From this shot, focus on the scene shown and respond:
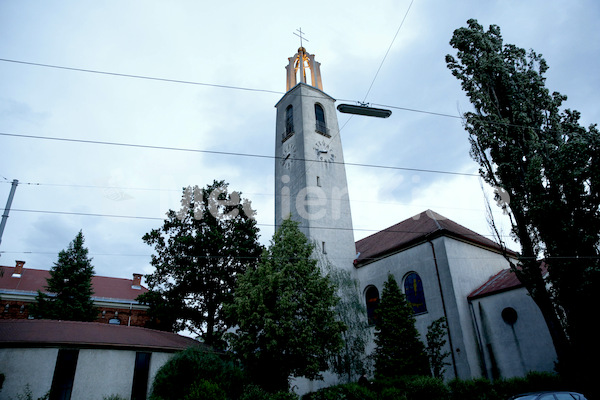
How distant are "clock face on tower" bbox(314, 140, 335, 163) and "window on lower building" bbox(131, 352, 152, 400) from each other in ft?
52.9

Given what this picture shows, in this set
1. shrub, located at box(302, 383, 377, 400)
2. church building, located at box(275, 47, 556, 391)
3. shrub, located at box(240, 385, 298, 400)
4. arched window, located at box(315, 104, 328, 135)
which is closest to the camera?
shrub, located at box(240, 385, 298, 400)

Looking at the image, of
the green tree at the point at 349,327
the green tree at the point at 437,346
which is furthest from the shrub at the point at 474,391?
the green tree at the point at 349,327

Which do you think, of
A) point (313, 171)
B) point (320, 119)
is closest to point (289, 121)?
point (320, 119)

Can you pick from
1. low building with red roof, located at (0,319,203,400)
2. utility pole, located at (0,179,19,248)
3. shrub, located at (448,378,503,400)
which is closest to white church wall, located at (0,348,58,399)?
low building with red roof, located at (0,319,203,400)

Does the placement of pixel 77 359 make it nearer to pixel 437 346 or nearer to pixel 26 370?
pixel 26 370

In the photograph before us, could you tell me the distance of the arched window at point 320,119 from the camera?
2664 cm

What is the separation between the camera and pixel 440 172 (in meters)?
12.6

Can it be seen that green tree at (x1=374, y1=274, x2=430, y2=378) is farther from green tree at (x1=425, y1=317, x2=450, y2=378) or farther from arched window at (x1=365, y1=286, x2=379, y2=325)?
arched window at (x1=365, y1=286, x2=379, y2=325)

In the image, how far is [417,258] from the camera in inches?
820

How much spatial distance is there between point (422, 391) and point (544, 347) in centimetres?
685

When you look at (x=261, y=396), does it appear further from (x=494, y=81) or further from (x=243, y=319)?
(x=494, y=81)

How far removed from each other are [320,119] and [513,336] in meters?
18.8

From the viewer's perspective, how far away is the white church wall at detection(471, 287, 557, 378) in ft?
52.1

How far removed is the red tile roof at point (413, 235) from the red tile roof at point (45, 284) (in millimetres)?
23430
